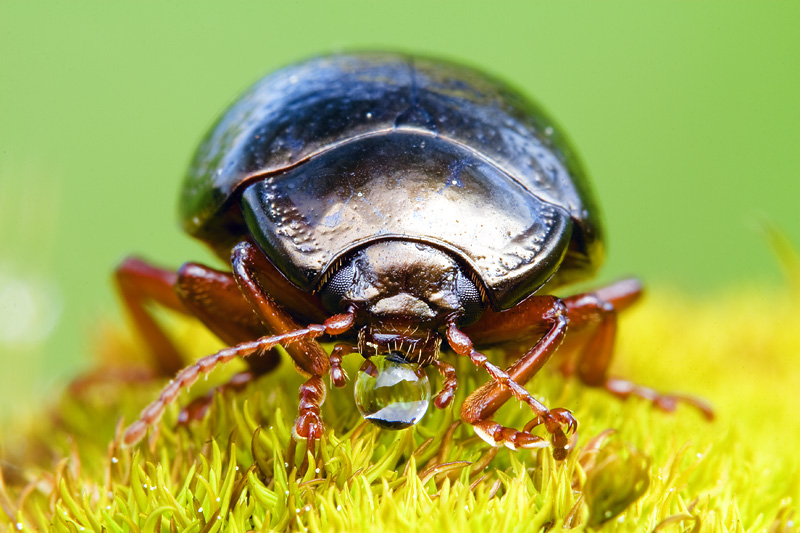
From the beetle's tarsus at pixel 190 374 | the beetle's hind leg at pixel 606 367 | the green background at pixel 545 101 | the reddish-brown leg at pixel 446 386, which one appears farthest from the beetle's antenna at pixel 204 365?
the green background at pixel 545 101

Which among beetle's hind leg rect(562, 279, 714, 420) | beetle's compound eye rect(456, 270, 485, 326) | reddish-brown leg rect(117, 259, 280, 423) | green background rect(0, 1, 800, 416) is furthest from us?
green background rect(0, 1, 800, 416)

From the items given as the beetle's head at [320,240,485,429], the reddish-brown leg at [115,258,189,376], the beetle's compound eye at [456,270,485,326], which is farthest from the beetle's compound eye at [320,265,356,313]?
the reddish-brown leg at [115,258,189,376]

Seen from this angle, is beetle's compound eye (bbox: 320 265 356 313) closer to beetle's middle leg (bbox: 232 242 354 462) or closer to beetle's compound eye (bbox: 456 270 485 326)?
Answer: beetle's middle leg (bbox: 232 242 354 462)

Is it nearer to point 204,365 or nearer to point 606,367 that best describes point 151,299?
point 204,365

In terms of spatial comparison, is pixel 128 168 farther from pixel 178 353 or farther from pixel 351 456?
pixel 351 456

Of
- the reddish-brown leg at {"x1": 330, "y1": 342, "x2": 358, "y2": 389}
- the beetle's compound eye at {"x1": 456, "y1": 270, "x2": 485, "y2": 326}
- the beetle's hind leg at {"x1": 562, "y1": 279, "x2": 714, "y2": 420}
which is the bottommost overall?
the beetle's hind leg at {"x1": 562, "y1": 279, "x2": 714, "y2": 420}

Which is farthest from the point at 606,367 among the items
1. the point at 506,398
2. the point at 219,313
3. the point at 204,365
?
the point at 204,365

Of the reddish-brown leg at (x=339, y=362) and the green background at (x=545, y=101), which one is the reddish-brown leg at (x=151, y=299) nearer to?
the reddish-brown leg at (x=339, y=362)
